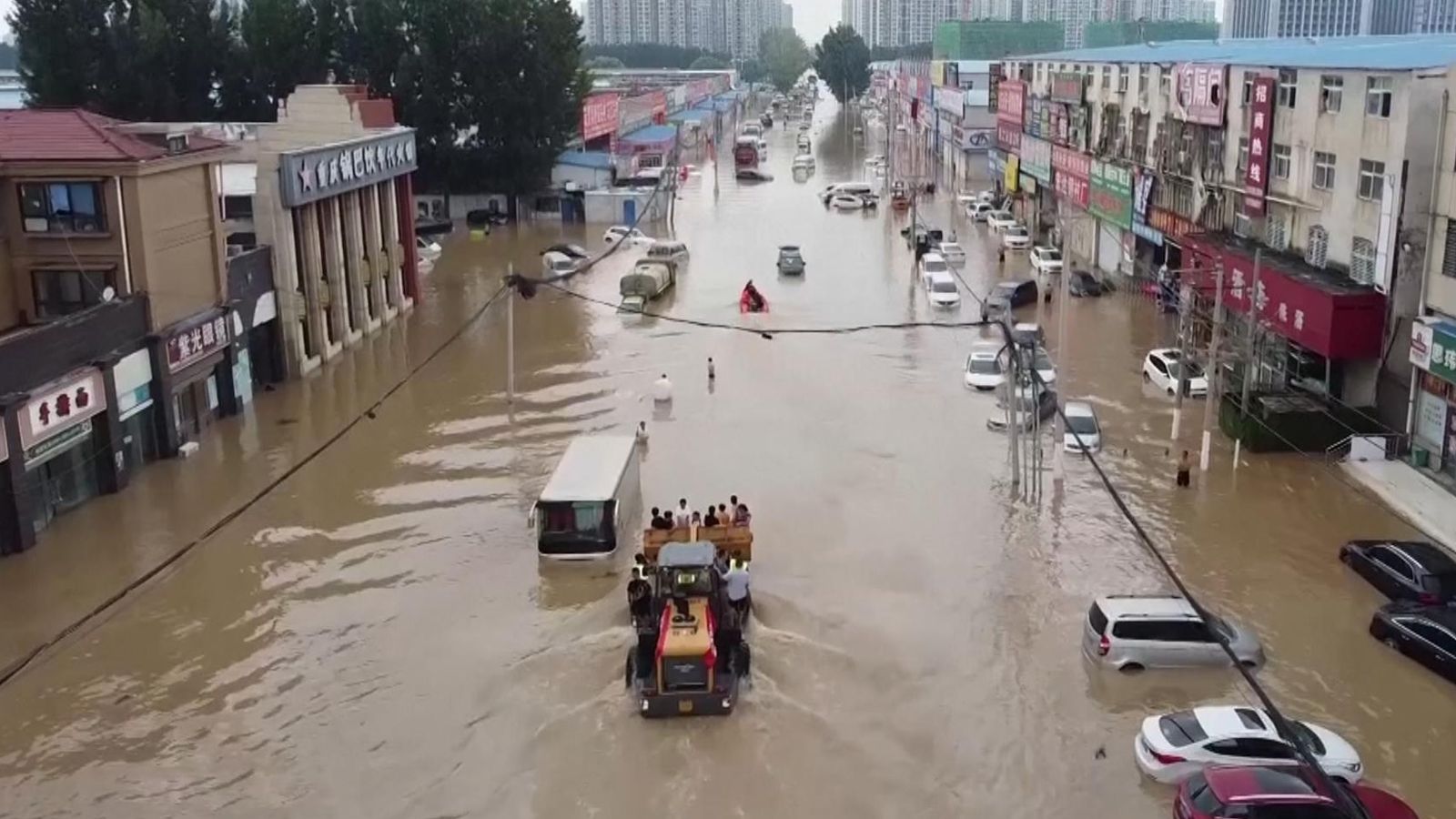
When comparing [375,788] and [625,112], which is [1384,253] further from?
[625,112]

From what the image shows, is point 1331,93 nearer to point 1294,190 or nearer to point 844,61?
point 1294,190

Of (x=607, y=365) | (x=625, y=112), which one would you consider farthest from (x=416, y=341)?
(x=625, y=112)

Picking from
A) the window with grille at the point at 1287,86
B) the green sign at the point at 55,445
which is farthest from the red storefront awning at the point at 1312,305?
the green sign at the point at 55,445

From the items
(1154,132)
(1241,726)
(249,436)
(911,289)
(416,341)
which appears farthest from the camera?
(911,289)

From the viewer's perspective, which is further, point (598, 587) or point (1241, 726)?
point (598, 587)

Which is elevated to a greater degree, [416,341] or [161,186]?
[161,186]

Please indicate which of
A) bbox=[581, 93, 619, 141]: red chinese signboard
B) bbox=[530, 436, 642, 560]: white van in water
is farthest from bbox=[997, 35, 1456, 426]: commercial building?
bbox=[581, 93, 619, 141]: red chinese signboard
